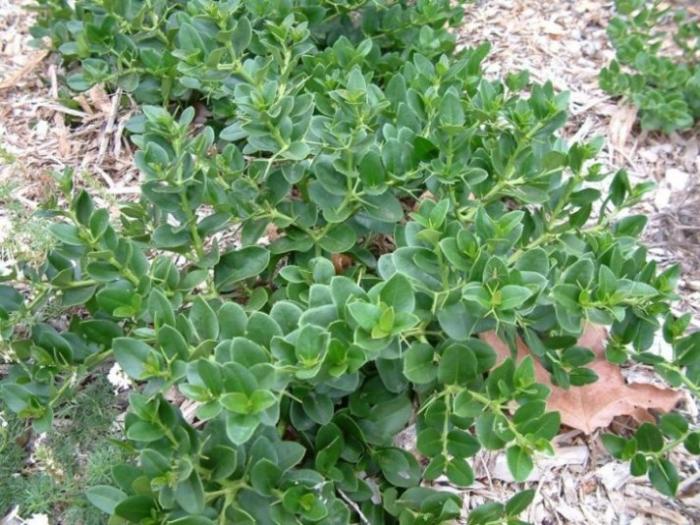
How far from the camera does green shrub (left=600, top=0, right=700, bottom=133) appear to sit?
9.26 ft

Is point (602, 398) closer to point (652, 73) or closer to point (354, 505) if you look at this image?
point (354, 505)

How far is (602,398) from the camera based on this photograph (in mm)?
2053

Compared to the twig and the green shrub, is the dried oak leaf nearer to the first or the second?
the twig

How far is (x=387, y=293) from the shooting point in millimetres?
1559

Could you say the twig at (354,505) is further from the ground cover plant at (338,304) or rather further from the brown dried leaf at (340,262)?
the brown dried leaf at (340,262)

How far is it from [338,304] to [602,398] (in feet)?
2.96

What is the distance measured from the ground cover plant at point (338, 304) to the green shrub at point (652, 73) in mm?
819

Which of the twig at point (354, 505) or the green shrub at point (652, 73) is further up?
the green shrub at point (652, 73)

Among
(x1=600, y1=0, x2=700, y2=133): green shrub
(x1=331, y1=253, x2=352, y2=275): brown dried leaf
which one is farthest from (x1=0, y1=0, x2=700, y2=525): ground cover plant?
(x1=600, y1=0, x2=700, y2=133): green shrub

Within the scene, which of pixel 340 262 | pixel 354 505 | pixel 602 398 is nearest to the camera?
pixel 354 505

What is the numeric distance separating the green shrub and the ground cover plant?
0.82 metres

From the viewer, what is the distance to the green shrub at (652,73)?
9.26ft

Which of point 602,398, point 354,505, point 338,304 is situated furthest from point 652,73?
point 354,505

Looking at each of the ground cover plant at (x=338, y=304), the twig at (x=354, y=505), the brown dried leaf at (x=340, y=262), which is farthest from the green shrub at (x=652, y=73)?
the twig at (x=354, y=505)
